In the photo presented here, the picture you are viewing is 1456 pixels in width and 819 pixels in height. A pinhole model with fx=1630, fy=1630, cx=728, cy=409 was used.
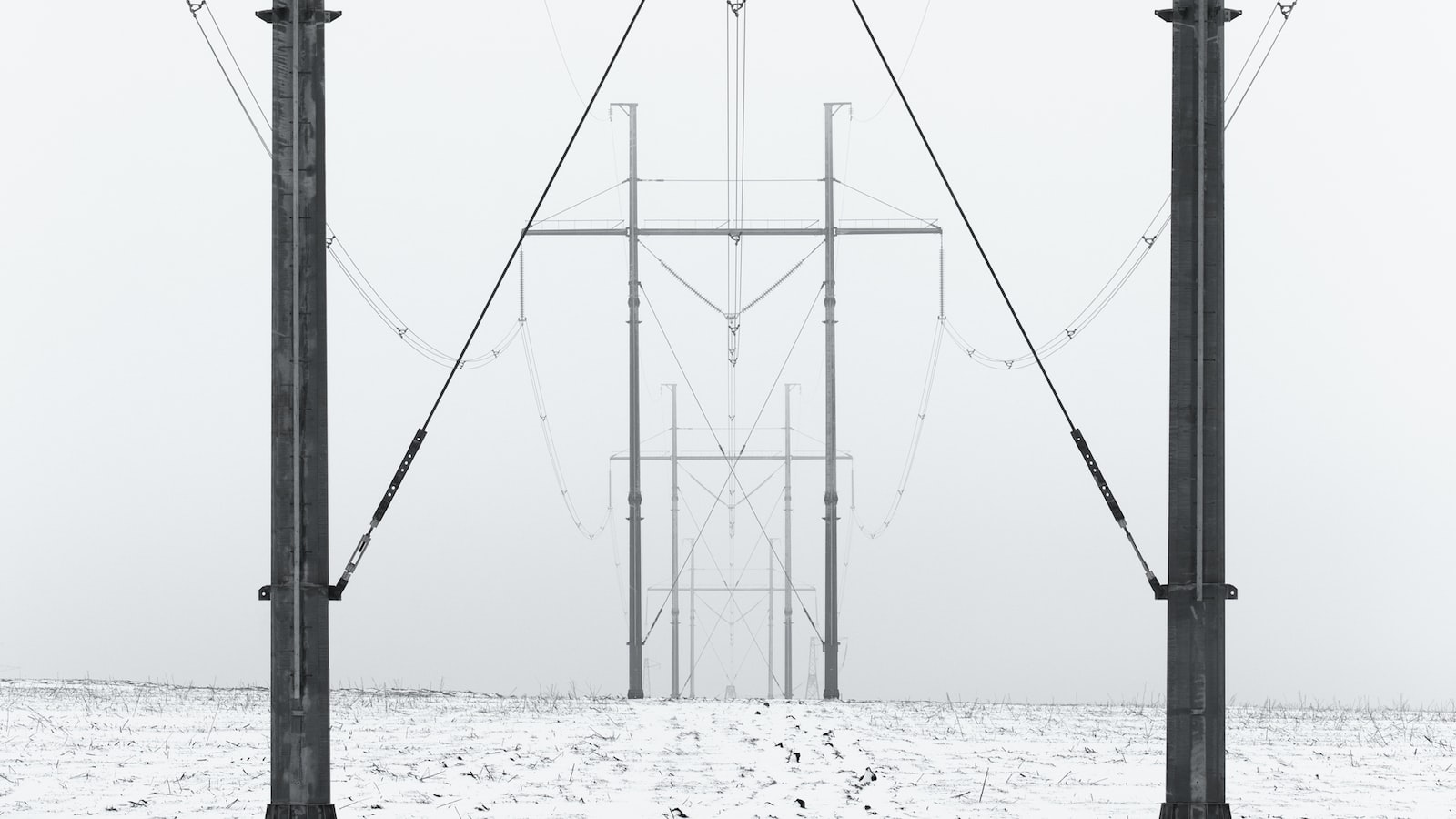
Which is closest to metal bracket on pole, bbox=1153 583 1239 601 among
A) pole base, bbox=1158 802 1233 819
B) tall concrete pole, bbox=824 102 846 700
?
pole base, bbox=1158 802 1233 819

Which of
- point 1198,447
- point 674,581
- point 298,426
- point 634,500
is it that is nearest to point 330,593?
point 298,426

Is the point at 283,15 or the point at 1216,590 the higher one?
the point at 283,15

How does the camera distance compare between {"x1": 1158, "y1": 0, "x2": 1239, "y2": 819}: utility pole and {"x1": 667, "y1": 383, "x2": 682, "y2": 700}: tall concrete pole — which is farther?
{"x1": 667, "y1": 383, "x2": 682, "y2": 700}: tall concrete pole

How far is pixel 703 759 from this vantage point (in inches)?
555

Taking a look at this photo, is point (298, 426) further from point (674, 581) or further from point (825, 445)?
point (674, 581)

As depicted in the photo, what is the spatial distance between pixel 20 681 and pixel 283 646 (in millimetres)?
14982

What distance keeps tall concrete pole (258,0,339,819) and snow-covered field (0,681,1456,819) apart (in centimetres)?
177

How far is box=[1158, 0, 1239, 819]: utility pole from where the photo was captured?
9.48 metres

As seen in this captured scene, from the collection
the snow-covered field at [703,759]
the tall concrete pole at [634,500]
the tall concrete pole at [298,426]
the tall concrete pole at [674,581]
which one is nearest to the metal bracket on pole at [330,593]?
the tall concrete pole at [298,426]

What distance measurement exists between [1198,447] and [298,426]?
522 centimetres

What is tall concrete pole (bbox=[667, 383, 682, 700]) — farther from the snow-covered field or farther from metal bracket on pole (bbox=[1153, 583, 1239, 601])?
metal bracket on pole (bbox=[1153, 583, 1239, 601])

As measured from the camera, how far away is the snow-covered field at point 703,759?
38.7ft

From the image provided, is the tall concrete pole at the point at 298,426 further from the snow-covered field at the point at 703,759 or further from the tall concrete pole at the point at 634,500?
the tall concrete pole at the point at 634,500

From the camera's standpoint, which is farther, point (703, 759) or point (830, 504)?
point (830, 504)
